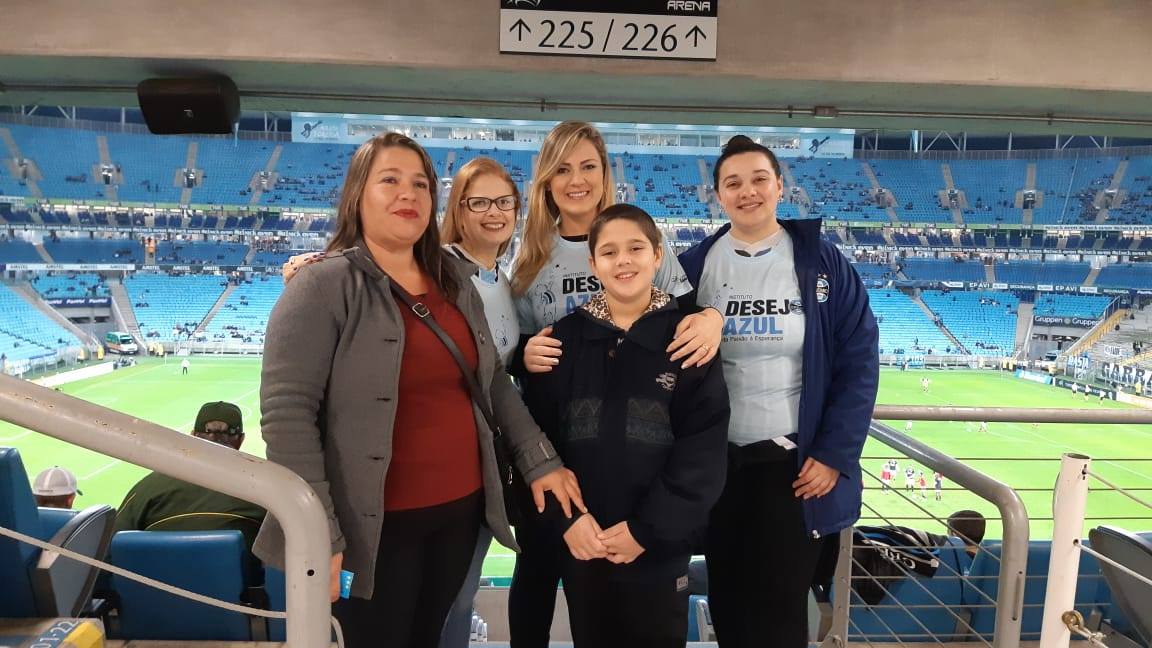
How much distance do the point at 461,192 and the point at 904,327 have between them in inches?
884

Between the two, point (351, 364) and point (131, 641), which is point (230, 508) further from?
point (351, 364)

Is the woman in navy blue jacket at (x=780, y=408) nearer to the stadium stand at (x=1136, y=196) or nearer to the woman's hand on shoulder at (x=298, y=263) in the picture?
the woman's hand on shoulder at (x=298, y=263)

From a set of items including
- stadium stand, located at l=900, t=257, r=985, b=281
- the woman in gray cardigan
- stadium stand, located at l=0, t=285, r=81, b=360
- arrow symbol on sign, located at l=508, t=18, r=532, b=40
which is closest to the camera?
the woman in gray cardigan

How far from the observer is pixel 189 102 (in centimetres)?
231

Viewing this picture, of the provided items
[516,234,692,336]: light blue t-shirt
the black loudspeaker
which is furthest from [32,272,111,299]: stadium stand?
[516,234,692,336]: light blue t-shirt

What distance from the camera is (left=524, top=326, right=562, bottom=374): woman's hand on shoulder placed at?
53.8 inches

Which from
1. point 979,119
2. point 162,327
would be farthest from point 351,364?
point 162,327

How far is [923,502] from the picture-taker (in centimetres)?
970

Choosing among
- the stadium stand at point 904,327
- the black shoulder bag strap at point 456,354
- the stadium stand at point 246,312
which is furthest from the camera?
the stadium stand at point 904,327

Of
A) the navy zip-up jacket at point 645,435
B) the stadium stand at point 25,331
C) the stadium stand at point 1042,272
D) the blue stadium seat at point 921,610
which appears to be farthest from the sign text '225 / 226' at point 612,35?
the stadium stand at point 1042,272

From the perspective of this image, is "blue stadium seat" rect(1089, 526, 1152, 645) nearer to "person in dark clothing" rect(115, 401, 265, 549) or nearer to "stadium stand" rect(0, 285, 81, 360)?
"person in dark clothing" rect(115, 401, 265, 549)

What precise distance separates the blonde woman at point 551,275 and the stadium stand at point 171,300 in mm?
21617

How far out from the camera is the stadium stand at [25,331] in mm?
16672

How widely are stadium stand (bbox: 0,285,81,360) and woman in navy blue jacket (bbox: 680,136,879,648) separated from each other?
19085 mm
